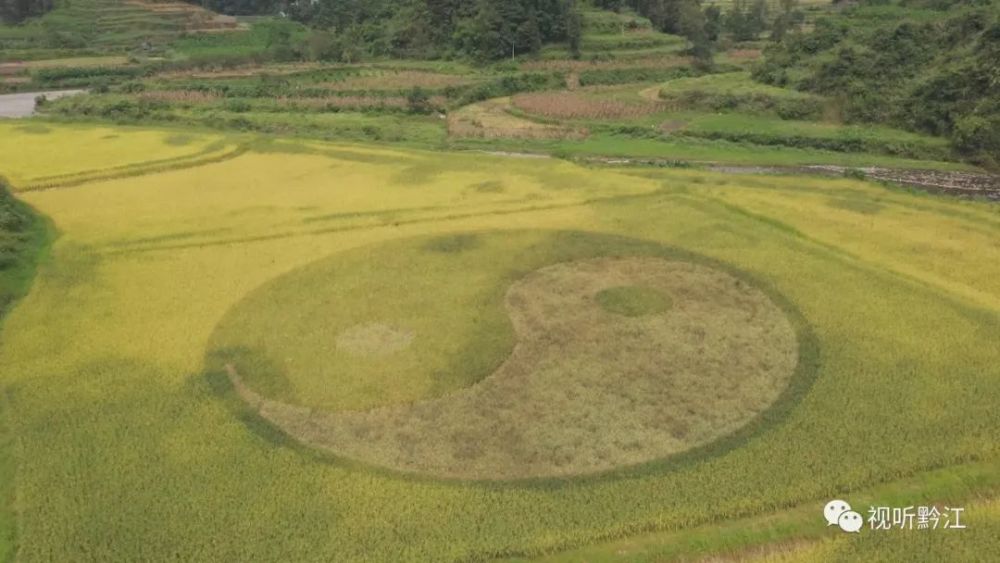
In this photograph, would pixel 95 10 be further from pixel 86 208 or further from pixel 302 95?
pixel 86 208

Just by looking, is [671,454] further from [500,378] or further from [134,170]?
[134,170]

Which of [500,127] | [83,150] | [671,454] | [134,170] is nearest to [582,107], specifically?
[500,127]

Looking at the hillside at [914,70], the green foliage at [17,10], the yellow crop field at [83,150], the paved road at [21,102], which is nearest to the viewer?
the yellow crop field at [83,150]

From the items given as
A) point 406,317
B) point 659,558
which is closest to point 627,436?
point 659,558

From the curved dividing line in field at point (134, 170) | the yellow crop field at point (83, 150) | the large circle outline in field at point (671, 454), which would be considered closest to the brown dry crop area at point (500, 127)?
the curved dividing line in field at point (134, 170)

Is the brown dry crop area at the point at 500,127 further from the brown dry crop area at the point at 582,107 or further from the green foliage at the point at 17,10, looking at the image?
the green foliage at the point at 17,10

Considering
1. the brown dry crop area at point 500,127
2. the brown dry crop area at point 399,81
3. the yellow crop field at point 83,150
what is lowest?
the yellow crop field at point 83,150

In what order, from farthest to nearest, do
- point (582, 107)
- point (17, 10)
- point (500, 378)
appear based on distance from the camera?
point (17, 10) → point (582, 107) → point (500, 378)
